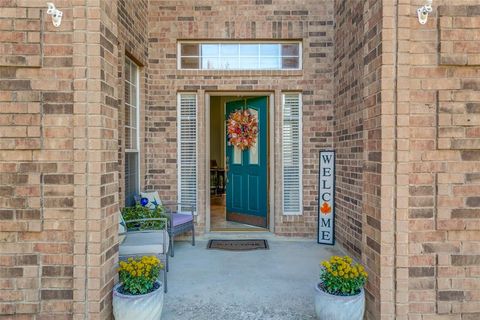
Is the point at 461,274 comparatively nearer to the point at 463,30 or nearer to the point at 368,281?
the point at 368,281

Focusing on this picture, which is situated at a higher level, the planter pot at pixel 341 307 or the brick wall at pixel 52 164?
the brick wall at pixel 52 164

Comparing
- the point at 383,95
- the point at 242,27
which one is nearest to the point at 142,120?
the point at 242,27

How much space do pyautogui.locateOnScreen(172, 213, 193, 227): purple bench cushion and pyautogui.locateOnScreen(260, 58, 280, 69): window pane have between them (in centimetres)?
260

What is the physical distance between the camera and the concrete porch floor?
2846mm

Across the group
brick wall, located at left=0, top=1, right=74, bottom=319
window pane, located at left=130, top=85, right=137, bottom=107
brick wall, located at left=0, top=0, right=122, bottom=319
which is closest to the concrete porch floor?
brick wall, located at left=0, top=0, right=122, bottom=319

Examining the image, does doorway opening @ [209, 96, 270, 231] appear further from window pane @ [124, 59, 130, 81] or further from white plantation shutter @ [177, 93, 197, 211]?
window pane @ [124, 59, 130, 81]

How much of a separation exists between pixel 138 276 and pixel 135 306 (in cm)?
21

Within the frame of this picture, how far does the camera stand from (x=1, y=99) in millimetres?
2416

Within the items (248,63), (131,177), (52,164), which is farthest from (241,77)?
(52,164)

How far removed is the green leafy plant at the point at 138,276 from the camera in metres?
2.48

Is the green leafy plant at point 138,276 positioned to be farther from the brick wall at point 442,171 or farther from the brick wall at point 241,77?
the brick wall at point 241,77

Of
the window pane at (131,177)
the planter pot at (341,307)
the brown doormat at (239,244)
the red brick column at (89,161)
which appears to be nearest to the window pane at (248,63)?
the window pane at (131,177)

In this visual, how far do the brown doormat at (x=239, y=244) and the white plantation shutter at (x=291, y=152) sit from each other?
2.24ft

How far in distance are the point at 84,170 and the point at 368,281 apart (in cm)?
240
